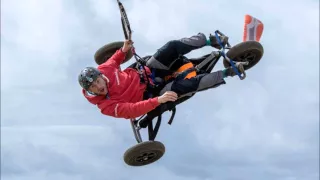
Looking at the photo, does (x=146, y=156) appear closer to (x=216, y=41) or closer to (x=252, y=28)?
(x=216, y=41)

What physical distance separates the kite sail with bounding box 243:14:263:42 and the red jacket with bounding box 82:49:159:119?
2.37 metres

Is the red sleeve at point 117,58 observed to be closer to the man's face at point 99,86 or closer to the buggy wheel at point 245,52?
the man's face at point 99,86

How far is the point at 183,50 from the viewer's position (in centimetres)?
1133

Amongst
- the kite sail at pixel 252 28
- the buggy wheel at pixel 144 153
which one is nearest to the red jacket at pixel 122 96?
the buggy wheel at pixel 144 153

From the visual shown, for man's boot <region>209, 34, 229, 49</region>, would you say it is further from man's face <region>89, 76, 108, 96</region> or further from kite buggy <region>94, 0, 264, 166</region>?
man's face <region>89, 76, 108, 96</region>

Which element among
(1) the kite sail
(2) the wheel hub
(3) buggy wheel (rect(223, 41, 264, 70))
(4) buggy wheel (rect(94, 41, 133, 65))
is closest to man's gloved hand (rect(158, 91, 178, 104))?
(2) the wheel hub

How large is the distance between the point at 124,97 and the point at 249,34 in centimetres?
293

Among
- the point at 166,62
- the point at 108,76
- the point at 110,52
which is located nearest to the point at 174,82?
the point at 166,62

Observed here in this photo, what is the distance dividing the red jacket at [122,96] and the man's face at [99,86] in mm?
121

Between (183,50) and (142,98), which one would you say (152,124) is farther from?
(183,50)

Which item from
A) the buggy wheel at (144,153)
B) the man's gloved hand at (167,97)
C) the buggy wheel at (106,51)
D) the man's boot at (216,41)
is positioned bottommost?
the buggy wheel at (144,153)

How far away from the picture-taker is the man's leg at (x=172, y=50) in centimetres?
1129

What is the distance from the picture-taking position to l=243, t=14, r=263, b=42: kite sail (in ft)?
38.3

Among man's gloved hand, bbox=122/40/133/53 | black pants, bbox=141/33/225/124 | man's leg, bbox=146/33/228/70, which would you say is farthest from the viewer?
man's gloved hand, bbox=122/40/133/53
